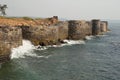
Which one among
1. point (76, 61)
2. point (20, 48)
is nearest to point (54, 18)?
point (20, 48)

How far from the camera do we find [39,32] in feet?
182

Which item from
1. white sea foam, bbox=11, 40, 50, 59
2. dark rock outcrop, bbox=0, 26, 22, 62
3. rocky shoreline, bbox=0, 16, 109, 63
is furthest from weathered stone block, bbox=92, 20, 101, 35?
dark rock outcrop, bbox=0, 26, 22, 62

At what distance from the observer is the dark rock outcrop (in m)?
37.0

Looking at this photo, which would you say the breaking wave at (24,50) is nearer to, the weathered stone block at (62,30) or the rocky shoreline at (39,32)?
the rocky shoreline at (39,32)

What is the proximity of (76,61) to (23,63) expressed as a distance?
372 inches

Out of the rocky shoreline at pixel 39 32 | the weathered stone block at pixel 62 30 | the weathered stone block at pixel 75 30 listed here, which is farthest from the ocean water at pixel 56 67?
the weathered stone block at pixel 75 30

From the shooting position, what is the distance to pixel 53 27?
5925 cm

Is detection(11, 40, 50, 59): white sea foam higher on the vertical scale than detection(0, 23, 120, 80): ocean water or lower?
higher

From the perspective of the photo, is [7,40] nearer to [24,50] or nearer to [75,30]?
[24,50]

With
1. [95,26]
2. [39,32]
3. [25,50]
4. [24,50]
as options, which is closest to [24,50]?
[24,50]

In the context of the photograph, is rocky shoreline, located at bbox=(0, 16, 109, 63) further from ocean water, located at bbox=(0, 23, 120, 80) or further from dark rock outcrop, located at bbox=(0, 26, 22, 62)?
ocean water, located at bbox=(0, 23, 120, 80)

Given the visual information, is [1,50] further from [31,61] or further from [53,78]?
[53,78]

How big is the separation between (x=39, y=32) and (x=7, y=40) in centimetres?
1693

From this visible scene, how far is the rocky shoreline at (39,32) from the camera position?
3859cm
